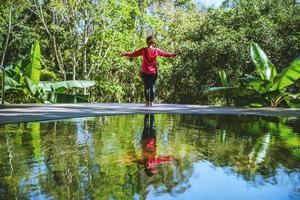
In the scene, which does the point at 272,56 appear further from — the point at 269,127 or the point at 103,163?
the point at 103,163

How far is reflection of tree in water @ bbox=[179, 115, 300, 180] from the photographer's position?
3.30m

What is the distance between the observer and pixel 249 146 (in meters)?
4.23

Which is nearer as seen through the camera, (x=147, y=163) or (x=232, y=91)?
(x=147, y=163)

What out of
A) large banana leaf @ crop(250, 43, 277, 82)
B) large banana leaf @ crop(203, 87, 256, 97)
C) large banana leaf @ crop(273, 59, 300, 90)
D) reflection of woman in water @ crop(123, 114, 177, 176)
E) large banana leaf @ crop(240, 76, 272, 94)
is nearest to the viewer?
reflection of woman in water @ crop(123, 114, 177, 176)

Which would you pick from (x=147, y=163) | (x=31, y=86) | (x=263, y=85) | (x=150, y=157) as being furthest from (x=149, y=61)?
(x=147, y=163)

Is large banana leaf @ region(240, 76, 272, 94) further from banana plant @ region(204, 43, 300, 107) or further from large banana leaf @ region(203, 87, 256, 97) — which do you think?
large banana leaf @ region(203, 87, 256, 97)

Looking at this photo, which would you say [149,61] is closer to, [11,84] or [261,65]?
[261,65]

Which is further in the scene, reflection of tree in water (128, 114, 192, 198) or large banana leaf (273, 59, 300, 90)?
large banana leaf (273, 59, 300, 90)

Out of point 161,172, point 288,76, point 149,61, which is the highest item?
point 149,61

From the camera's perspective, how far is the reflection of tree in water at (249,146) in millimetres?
3297

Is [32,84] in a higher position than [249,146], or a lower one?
higher

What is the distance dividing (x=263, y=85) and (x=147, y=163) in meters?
8.16

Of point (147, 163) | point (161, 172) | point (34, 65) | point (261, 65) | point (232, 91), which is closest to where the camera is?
point (161, 172)

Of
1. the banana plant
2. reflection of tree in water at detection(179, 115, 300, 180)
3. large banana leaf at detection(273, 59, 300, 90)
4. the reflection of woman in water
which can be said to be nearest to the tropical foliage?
the banana plant
